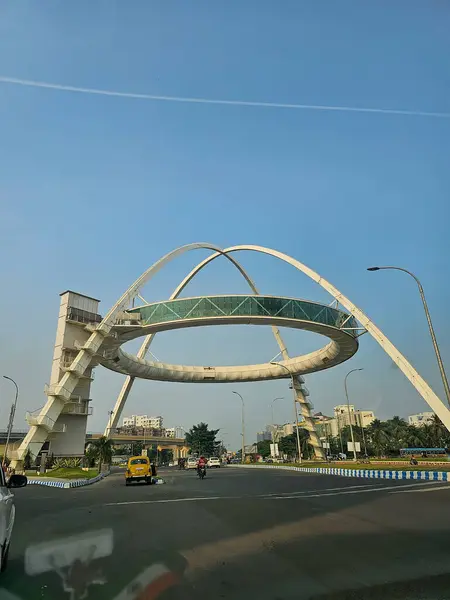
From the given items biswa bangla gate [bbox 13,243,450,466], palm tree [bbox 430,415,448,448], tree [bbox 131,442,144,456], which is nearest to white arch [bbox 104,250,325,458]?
biswa bangla gate [bbox 13,243,450,466]

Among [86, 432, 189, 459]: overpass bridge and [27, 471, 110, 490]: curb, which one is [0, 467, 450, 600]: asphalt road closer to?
[27, 471, 110, 490]: curb

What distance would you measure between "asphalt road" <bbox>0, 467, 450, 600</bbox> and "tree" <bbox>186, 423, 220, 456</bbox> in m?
113

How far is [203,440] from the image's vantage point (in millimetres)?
121188

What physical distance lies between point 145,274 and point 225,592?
5248 cm

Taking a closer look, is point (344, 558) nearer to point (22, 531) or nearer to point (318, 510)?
point (318, 510)

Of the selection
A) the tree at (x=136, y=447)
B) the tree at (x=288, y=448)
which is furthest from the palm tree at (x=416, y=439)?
the tree at (x=136, y=447)

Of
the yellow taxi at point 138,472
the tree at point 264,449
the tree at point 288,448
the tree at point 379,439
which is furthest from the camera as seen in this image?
the tree at point 264,449

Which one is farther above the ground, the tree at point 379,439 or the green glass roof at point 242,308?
the green glass roof at point 242,308

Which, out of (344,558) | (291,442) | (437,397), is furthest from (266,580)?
(291,442)

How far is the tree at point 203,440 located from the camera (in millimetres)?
120938

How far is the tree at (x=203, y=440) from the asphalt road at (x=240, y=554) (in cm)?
11268

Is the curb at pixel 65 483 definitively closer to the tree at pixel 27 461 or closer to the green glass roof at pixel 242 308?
the tree at pixel 27 461

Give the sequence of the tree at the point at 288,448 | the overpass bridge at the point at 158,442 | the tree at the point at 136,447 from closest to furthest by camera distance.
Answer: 1. the overpass bridge at the point at 158,442
2. the tree at the point at 288,448
3. the tree at the point at 136,447

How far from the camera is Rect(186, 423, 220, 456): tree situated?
4761 inches
